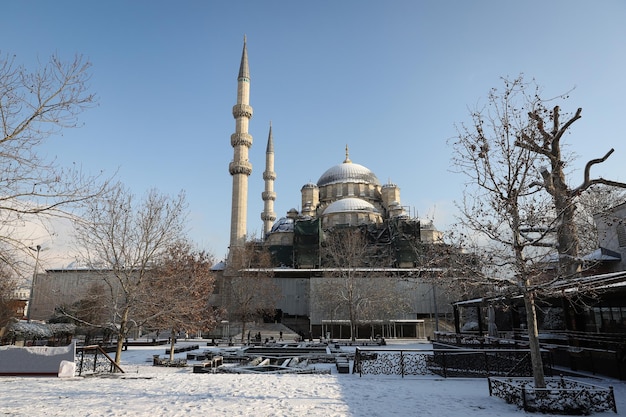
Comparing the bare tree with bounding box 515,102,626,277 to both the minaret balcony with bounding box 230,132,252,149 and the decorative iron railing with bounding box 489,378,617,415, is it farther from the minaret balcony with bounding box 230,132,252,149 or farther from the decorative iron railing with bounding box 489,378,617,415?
the minaret balcony with bounding box 230,132,252,149

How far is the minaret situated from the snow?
36.9 metres

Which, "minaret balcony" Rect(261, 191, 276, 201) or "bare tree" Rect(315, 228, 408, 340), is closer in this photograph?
"bare tree" Rect(315, 228, 408, 340)

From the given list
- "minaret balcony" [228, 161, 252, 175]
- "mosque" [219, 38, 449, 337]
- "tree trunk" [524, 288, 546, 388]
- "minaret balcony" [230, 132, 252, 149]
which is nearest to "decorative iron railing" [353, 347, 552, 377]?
"tree trunk" [524, 288, 546, 388]

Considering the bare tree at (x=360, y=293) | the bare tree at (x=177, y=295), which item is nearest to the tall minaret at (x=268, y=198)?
the bare tree at (x=360, y=293)

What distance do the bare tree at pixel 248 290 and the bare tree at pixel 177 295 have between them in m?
12.1

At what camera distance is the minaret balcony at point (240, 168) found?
164 feet

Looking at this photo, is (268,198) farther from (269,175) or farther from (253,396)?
(253,396)

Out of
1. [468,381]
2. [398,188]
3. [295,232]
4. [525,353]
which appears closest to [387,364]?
[468,381]

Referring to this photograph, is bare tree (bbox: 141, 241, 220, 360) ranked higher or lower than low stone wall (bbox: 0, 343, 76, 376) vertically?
higher

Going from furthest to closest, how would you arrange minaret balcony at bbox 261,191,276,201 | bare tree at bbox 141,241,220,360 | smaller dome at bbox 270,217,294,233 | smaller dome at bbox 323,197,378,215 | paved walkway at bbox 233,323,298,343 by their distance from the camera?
minaret balcony at bbox 261,191,276,201 < smaller dome at bbox 270,217,294,233 < smaller dome at bbox 323,197,378,215 < paved walkway at bbox 233,323,298,343 < bare tree at bbox 141,241,220,360

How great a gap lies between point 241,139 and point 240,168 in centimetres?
392

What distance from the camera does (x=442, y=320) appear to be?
41812mm

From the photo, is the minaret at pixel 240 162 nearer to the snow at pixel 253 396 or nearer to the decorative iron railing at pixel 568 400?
the snow at pixel 253 396

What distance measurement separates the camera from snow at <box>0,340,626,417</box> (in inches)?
297
